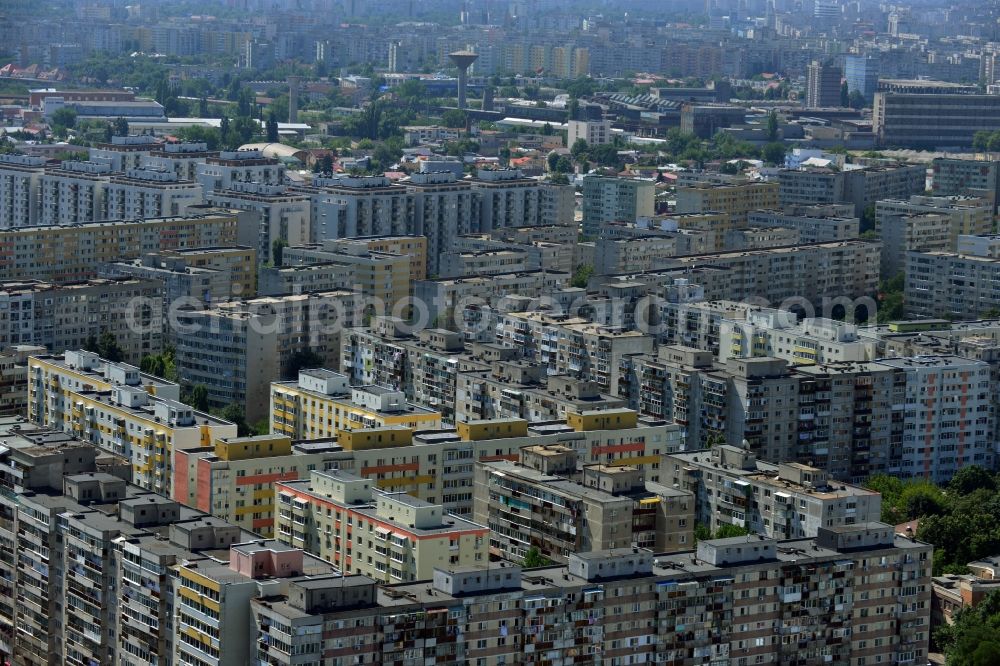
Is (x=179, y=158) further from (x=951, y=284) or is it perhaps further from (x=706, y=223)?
(x=951, y=284)

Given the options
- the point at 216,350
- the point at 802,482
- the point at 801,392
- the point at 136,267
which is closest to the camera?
the point at 802,482

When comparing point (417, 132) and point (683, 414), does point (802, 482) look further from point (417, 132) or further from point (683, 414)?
point (417, 132)

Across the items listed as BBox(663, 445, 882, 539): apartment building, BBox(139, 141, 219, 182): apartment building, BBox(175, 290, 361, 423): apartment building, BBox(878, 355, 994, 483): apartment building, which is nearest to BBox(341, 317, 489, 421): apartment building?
BBox(175, 290, 361, 423): apartment building

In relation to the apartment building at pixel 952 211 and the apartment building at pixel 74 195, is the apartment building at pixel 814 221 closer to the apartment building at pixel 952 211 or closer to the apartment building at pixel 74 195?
the apartment building at pixel 952 211

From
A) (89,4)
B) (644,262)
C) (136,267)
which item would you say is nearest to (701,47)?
(89,4)

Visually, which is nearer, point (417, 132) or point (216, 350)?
point (216, 350)

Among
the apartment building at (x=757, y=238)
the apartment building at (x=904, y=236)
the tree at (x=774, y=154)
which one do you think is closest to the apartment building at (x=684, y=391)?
the apartment building at (x=757, y=238)

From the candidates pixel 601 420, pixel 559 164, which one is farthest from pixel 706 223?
pixel 601 420
